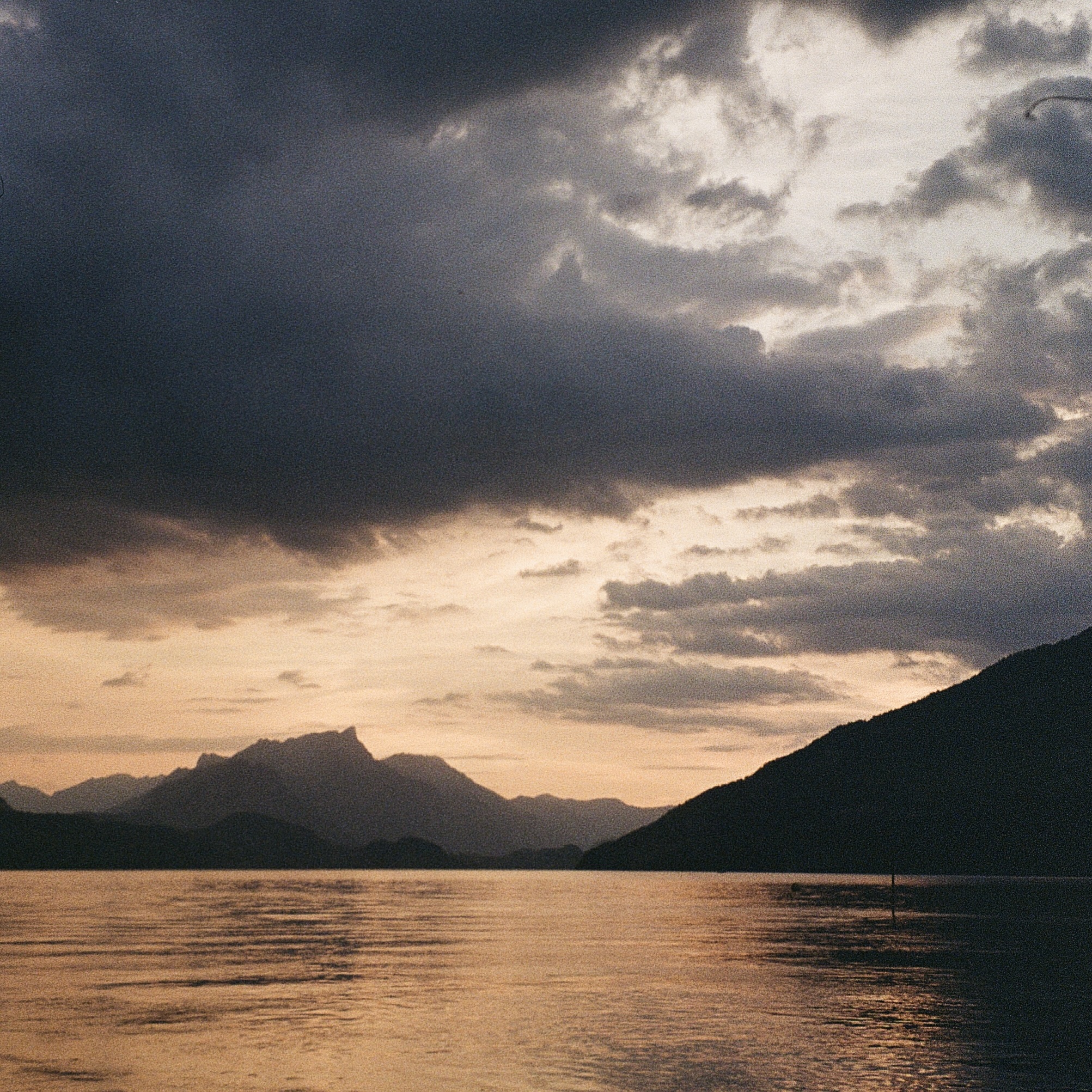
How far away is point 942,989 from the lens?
218 ft

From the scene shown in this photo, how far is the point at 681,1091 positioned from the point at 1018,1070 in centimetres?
1312

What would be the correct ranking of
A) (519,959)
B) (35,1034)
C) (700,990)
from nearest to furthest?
(35,1034) → (700,990) → (519,959)

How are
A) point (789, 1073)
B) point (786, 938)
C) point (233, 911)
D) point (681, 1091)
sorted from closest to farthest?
point (681, 1091) < point (789, 1073) < point (786, 938) < point (233, 911)

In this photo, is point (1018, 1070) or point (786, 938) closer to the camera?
point (1018, 1070)

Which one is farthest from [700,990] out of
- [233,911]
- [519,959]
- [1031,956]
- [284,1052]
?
[233,911]

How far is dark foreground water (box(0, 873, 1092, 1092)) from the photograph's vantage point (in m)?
41.1

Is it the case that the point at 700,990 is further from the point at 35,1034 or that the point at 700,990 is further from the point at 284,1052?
the point at 35,1034

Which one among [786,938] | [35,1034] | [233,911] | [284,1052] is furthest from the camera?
[233,911]

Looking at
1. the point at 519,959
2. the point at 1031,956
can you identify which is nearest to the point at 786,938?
the point at 1031,956

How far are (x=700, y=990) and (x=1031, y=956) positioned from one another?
111 feet

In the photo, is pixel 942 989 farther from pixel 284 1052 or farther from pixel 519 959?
pixel 284 1052

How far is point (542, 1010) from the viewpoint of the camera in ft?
187

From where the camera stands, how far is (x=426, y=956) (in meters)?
→ 87.2

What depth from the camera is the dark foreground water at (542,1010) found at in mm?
41125
